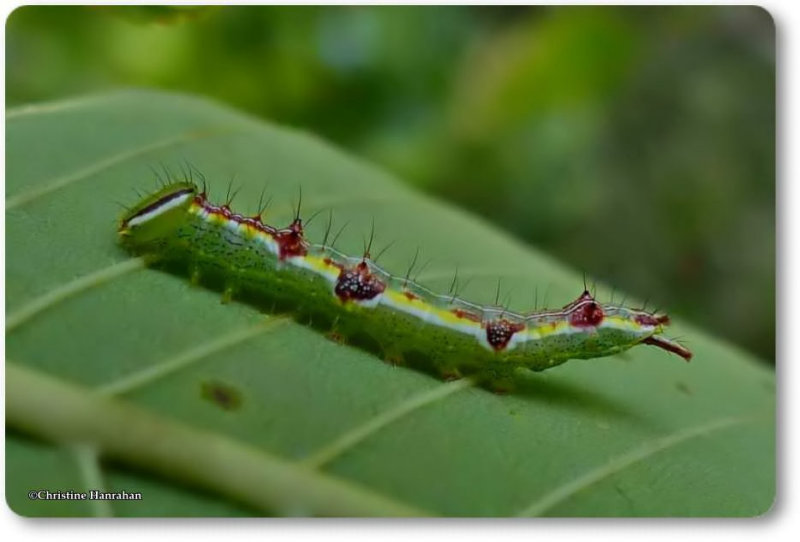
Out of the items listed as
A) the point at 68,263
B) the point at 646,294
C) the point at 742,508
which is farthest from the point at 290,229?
the point at 646,294

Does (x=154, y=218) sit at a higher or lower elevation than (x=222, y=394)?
higher

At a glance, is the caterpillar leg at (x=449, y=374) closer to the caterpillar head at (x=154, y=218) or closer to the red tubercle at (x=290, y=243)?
the red tubercle at (x=290, y=243)

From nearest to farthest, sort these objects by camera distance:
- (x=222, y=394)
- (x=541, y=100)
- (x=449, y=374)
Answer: (x=222, y=394)
(x=449, y=374)
(x=541, y=100)

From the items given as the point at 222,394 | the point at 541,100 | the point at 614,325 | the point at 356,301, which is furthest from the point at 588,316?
the point at 541,100

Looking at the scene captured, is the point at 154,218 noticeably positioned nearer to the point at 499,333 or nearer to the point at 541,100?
the point at 499,333

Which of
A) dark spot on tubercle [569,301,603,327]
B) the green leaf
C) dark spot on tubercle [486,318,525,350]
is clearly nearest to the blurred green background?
the green leaf

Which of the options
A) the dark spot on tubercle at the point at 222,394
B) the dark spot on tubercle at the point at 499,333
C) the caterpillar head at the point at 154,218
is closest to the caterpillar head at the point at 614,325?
the dark spot on tubercle at the point at 499,333

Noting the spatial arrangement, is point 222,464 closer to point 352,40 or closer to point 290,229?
point 290,229
